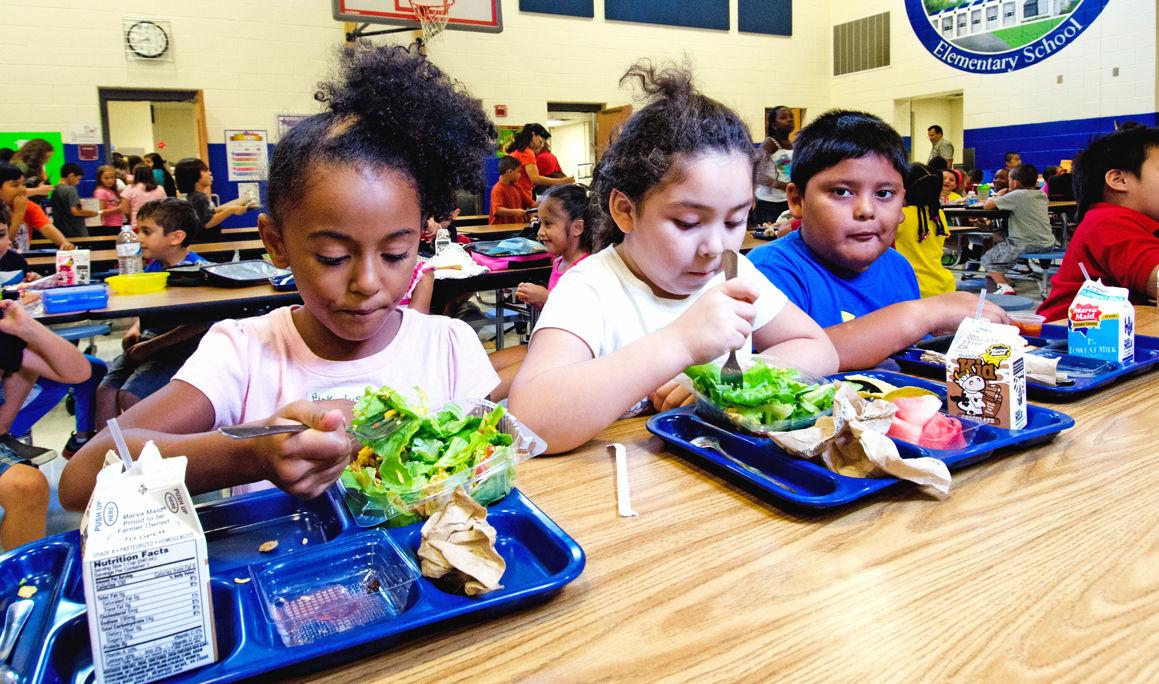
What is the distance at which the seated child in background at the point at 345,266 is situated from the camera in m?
1.09

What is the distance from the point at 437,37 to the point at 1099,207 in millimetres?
8225

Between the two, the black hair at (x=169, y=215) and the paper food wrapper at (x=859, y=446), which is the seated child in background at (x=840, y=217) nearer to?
the paper food wrapper at (x=859, y=446)

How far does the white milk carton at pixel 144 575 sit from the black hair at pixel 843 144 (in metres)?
1.63

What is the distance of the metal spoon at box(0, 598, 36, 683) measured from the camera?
563mm

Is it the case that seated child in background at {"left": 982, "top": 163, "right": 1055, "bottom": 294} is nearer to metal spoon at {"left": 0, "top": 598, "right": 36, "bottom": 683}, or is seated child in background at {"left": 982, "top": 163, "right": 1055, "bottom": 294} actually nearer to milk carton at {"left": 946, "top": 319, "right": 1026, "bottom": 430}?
milk carton at {"left": 946, "top": 319, "right": 1026, "bottom": 430}

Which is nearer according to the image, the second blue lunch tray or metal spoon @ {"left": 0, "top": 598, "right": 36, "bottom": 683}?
metal spoon @ {"left": 0, "top": 598, "right": 36, "bottom": 683}

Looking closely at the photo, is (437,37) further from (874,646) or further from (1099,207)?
(874,646)

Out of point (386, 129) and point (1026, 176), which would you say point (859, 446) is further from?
point (1026, 176)

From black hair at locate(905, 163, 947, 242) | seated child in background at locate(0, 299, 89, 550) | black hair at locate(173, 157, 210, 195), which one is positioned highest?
black hair at locate(173, 157, 210, 195)

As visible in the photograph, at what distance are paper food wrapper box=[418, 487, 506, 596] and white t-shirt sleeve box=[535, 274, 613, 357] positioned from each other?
632 mm

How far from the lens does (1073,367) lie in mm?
1431

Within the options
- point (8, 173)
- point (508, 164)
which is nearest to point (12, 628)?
point (8, 173)

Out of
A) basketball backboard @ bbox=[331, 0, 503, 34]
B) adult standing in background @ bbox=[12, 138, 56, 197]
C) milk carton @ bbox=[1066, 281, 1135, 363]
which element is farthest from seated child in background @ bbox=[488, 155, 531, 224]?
milk carton @ bbox=[1066, 281, 1135, 363]

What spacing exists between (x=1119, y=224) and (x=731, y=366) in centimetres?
186
